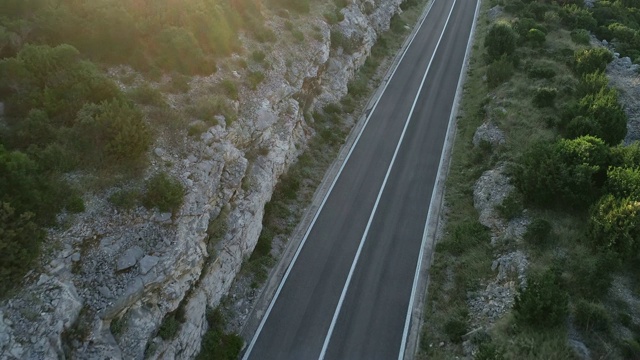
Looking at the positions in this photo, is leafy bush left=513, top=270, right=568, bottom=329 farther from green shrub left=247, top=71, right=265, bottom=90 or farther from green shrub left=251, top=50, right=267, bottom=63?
green shrub left=251, top=50, right=267, bottom=63

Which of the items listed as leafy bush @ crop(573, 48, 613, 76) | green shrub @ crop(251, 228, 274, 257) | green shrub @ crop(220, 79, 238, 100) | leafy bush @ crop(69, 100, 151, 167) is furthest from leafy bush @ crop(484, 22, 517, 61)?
leafy bush @ crop(69, 100, 151, 167)

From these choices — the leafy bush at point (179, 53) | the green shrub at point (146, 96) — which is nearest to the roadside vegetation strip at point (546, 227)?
the green shrub at point (146, 96)

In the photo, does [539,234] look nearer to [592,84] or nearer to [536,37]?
[592,84]

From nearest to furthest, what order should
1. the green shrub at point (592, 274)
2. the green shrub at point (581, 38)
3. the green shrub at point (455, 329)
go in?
the green shrub at point (592, 274)
the green shrub at point (455, 329)
the green shrub at point (581, 38)

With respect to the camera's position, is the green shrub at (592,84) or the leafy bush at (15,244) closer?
the leafy bush at (15,244)

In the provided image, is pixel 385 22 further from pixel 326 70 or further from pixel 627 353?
pixel 627 353

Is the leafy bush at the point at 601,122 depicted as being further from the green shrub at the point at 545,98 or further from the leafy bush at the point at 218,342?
the leafy bush at the point at 218,342
